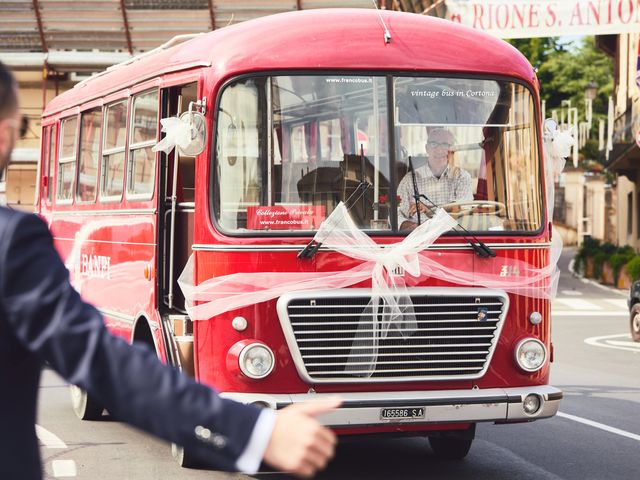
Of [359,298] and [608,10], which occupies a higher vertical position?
[608,10]

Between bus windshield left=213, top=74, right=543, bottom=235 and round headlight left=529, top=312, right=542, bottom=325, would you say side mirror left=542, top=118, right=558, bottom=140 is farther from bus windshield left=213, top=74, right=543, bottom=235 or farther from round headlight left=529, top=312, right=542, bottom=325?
round headlight left=529, top=312, right=542, bottom=325

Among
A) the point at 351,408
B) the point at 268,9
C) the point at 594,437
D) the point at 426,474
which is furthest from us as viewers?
the point at 268,9

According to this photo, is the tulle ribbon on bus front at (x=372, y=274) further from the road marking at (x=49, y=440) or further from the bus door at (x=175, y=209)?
the road marking at (x=49, y=440)

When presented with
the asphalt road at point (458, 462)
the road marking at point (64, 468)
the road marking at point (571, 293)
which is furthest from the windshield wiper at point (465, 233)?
the road marking at point (571, 293)

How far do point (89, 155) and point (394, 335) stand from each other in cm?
426

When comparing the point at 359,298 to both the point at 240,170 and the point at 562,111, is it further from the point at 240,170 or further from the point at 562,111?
the point at 562,111

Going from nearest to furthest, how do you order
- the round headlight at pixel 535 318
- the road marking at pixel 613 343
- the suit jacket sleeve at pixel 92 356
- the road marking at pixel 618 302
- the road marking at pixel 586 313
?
the suit jacket sleeve at pixel 92 356 < the round headlight at pixel 535 318 < the road marking at pixel 613 343 < the road marking at pixel 586 313 < the road marking at pixel 618 302

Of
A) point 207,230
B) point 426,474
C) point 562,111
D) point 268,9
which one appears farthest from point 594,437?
point 562,111

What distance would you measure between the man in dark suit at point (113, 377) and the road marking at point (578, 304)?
88.3 ft

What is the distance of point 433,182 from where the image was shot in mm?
8266

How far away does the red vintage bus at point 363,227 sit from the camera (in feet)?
25.7

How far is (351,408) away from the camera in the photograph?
7.65m

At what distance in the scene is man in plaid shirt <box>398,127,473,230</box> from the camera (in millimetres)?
8227

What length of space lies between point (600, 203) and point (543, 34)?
1588 inches
